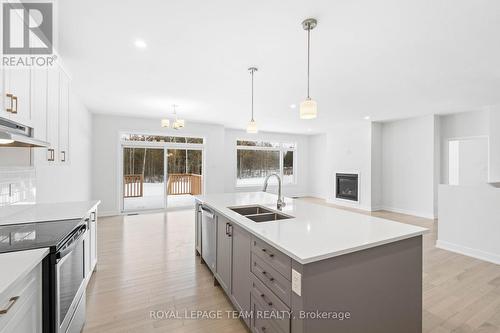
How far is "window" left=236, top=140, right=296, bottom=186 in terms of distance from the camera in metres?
8.29

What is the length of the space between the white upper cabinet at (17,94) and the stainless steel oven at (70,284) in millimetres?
958

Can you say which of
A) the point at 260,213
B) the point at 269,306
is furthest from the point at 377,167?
the point at 269,306

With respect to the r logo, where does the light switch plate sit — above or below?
below

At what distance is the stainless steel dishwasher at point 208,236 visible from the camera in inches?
102

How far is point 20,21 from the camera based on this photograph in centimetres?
183

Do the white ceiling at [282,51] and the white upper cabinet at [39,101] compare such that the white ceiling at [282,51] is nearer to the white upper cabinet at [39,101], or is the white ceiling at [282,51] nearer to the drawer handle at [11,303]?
the white upper cabinet at [39,101]

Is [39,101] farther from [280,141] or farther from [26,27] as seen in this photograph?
[280,141]

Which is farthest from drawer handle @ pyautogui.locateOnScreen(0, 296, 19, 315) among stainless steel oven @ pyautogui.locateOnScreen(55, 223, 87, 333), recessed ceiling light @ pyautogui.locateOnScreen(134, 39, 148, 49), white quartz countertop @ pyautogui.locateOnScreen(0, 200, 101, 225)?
recessed ceiling light @ pyautogui.locateOnScreen(134, 39, 148, 49)

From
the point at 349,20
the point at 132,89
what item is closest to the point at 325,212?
the point at 349,20

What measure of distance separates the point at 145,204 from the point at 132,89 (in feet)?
11.8

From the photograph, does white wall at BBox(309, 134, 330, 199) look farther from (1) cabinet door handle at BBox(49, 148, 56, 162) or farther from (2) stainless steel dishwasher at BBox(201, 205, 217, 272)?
(1) cabinet door handle at BBox(49, 148, 56, 162)

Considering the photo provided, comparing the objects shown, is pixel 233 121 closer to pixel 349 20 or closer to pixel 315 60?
pixel 315 60

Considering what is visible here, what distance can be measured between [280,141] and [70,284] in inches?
313

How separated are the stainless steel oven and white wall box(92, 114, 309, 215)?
4366mm
